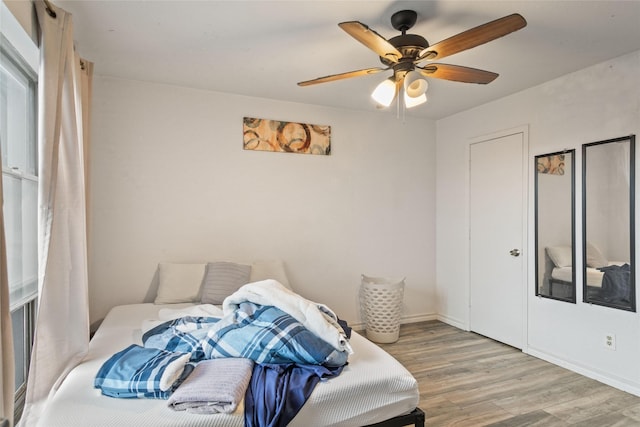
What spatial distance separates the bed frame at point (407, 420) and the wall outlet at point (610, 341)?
1899 millimetres

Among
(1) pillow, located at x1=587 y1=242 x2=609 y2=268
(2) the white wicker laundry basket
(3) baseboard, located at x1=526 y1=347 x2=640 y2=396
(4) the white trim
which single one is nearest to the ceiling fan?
(4) the white trim

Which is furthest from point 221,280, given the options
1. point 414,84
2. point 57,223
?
point 414,84

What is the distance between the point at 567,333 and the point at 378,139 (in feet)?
8.46

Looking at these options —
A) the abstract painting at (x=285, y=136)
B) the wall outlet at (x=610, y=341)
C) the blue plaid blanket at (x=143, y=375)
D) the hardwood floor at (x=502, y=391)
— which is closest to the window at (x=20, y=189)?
the blue plaid blanket at (x=143, y=375)

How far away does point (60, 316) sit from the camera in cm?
195

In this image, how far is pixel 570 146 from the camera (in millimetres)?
2992

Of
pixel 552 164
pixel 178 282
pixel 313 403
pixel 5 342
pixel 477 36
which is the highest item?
pixel 477 36

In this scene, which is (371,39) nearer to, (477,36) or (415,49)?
(415,49)

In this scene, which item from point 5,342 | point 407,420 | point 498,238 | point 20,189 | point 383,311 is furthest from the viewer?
point 498,238

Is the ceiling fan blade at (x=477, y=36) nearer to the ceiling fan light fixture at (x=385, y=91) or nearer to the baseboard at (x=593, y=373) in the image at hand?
the ceiling fan light fixture at (x=385, y=91)

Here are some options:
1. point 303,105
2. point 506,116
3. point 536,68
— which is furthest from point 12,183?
point 506,116

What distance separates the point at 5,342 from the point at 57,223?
76cm

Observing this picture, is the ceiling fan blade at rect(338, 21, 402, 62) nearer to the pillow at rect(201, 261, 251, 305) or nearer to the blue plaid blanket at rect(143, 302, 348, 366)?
the blue plaid blanket at rect(143, 302, 348, 366)

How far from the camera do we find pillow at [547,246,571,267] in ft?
9.91
